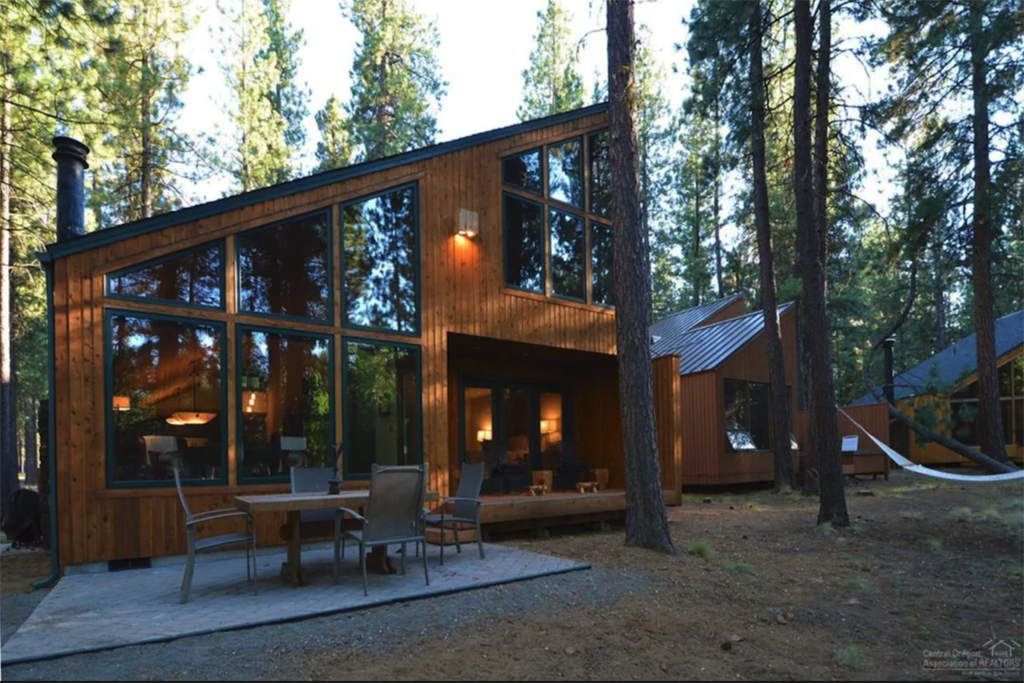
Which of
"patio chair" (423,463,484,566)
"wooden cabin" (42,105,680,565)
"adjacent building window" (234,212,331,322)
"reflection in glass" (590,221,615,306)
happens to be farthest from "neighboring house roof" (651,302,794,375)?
"adjacent building window" (234,212,331,322)

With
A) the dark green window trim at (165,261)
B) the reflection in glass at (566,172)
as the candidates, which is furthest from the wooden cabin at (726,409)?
the dark green window trim at (165,261)

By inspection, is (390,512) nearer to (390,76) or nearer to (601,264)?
(601,264)

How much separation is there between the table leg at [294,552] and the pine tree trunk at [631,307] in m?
3.45

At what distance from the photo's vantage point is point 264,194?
7129mm

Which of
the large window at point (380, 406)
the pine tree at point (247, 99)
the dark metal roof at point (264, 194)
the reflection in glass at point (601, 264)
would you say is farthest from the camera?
the pine tree at point (247, 99)

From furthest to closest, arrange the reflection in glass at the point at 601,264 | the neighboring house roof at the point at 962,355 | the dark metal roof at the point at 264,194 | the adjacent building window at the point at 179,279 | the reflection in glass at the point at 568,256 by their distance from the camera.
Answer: the neighboring house roof at the point at 962,355, the reflection in glass at the point at 601,264, the reflection in glass at the point at 568,256, the adjacent building window at the point at 179,279, the dark metal roof at the point at 264,194

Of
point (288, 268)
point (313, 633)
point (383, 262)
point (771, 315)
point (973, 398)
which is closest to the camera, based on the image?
point (313, 633)

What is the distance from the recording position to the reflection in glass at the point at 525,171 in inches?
373

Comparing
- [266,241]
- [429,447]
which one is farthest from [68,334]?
[429,447]

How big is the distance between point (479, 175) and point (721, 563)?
5.72 meters

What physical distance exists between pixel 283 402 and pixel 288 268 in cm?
148

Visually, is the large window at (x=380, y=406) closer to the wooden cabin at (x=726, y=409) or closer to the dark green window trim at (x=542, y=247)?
the dark green window trim at (x=542, y=247)

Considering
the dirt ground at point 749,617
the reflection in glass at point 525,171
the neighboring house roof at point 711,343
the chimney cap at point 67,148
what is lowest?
the dirt ground at point 749,617

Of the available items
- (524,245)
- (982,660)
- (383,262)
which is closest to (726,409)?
(524,245)
